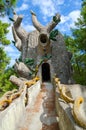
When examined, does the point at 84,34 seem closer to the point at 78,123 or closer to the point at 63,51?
the point at 63,51

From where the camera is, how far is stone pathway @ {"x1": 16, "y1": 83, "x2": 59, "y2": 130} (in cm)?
862

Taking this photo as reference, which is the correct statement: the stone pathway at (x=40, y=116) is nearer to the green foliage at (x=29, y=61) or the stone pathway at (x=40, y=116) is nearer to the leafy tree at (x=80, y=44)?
the green foliage at (x=29, y=61)

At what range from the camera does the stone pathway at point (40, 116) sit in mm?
8617

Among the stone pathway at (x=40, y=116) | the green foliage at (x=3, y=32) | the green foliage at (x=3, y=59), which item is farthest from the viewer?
the green foliage at (x=3, y=59)

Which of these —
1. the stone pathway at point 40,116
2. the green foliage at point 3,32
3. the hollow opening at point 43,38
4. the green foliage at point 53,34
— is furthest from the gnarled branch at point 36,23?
the stone pathway at point 40,116

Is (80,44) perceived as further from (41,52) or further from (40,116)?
(40,116)

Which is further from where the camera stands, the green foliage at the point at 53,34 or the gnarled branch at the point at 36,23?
the green foliage at the point at 53,34

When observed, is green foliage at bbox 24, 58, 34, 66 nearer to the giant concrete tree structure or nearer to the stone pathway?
the giant concrete tree structure

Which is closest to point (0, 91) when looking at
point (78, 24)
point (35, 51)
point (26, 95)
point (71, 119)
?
point (35, 51)

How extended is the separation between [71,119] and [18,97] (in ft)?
15.0

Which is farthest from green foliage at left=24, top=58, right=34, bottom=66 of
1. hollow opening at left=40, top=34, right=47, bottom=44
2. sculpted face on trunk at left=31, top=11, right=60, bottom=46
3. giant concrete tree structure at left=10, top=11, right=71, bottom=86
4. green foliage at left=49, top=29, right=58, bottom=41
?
green foliage at left=49, top=29, right=58, bottom=41

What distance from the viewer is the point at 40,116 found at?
9844 millimetres

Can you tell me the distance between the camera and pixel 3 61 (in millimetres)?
21891

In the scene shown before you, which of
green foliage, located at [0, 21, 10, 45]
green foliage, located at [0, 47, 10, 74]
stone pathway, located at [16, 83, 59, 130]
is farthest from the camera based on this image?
green foliage, located at [0, 47, 10, 74]
